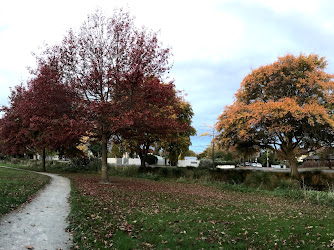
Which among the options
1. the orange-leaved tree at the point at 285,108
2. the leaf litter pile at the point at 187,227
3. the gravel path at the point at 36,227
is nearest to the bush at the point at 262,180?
the orange-leaved tree at the point at 285,108

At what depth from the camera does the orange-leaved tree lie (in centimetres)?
1769

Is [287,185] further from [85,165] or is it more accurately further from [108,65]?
[85,165]

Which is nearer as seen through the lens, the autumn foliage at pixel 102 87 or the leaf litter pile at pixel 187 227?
the leaf litter pile at pixel 187 227

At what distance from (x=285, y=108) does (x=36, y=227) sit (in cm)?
1578

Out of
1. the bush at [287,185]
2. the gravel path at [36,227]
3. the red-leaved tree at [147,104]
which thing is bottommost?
the bush at [287,185]

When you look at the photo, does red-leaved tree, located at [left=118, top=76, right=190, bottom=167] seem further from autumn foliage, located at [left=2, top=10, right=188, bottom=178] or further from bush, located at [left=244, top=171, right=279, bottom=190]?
bush, located at [left=244, top=171, right=279, bottom=190]

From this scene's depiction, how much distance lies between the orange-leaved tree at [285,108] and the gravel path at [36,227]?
45.2ft

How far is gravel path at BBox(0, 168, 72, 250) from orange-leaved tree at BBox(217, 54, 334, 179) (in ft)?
45.2

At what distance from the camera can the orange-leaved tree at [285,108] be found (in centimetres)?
1769

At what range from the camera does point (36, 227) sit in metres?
6.40

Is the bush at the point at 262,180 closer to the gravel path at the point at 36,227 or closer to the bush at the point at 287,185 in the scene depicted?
the bush at the point at 287,185

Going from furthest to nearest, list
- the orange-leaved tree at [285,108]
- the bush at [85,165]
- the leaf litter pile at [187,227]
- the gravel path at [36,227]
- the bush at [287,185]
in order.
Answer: the bush at [85,165]
the orange-leaved tree at [285,108]
the bush at [287,185]
the leaf litter pile at [187,227]
the gravel path at [36,227]

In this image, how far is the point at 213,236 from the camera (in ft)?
19.7

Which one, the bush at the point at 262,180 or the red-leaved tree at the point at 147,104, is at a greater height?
the red-leaved tree at the point at 147,104
